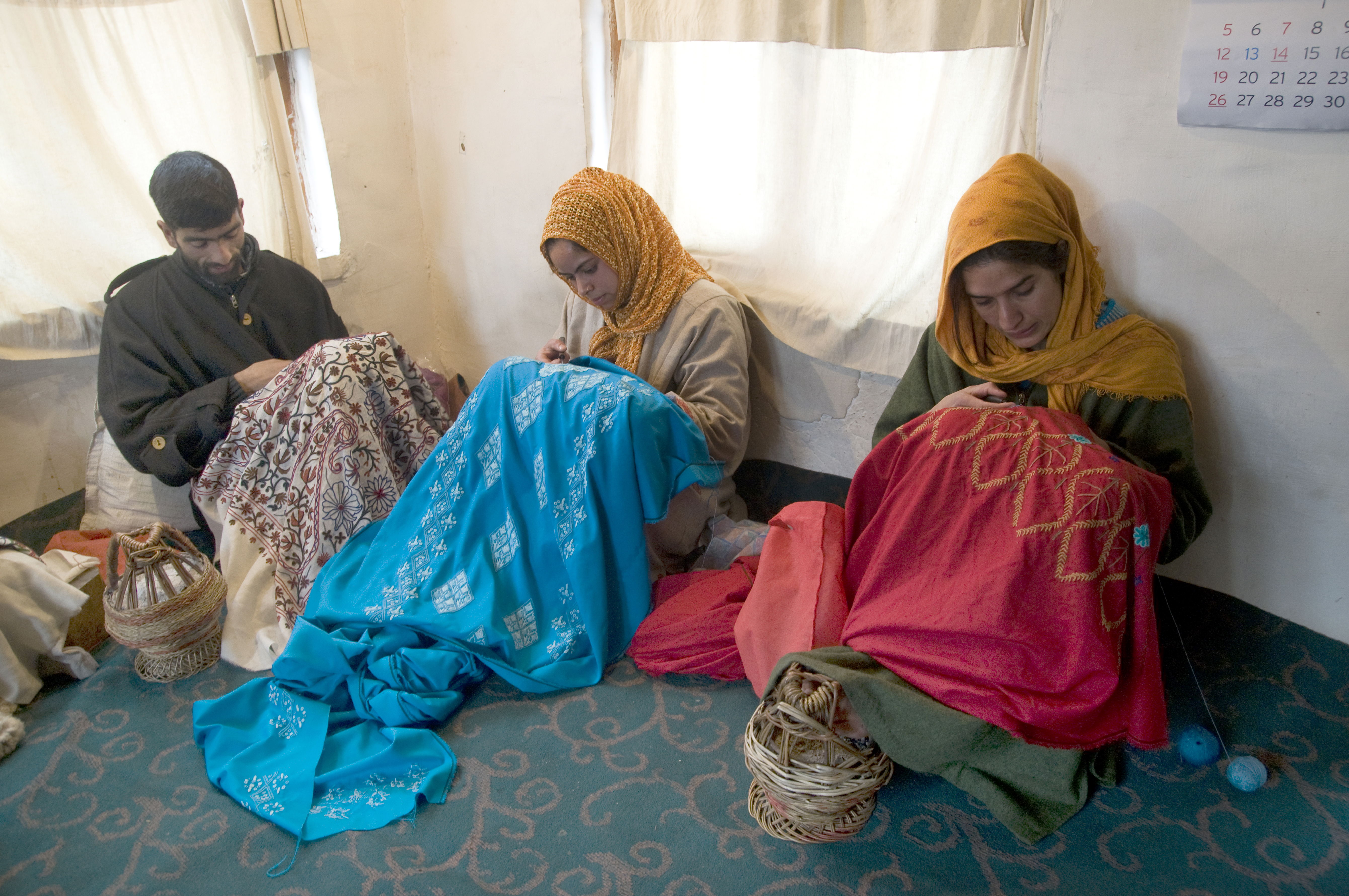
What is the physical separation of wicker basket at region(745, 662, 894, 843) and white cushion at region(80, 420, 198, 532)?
6.08 ft

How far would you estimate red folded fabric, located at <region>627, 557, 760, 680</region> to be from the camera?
6.16 ft

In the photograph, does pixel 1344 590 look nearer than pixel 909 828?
No

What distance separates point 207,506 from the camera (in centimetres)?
221

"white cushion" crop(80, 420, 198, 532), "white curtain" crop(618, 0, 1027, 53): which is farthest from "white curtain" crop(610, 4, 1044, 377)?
"white cushion" crop(80, 420, 198, 532)

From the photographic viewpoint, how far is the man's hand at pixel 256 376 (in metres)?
2.25

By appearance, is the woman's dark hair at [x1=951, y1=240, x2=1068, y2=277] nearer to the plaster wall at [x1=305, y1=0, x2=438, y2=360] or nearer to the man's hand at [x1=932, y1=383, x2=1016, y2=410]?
the man's hand at [x1=932, y1=383, x2=1016, y2=410]

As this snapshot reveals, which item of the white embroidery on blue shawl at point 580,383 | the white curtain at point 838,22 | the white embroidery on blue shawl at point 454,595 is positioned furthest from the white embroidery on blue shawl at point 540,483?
the white curtain at point 838,22

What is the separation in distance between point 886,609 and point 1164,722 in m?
0.48

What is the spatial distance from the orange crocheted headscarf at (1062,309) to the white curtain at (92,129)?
219 cm

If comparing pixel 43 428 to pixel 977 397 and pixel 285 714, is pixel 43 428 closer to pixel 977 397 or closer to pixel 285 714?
pixel 285 714

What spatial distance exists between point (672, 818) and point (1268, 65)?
166 cm

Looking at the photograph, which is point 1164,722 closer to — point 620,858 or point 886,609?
point 886,609

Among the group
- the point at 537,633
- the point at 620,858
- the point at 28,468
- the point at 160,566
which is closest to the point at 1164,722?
the point at 620,858

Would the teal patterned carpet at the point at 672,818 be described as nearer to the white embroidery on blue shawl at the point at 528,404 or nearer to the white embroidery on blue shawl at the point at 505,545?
the white embroidery on blue shawl at the point at 505,545
